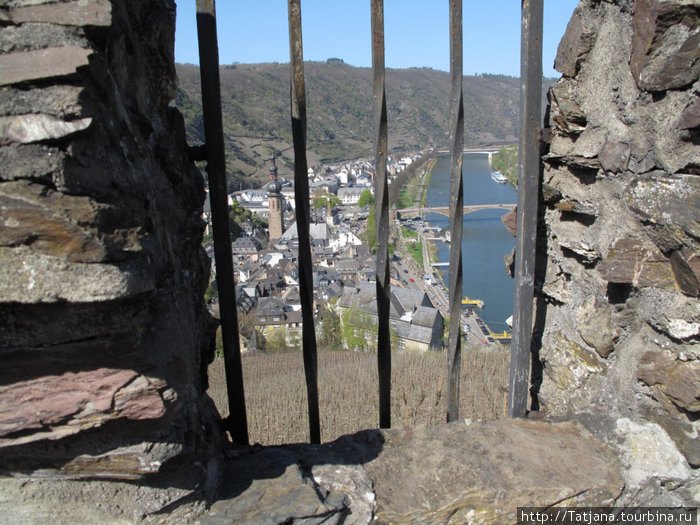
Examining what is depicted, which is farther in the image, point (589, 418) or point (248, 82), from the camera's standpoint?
point (248, 82)

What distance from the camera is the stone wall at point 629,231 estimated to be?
5.12 feet

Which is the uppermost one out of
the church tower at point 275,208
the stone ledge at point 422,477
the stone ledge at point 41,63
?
the stone ledge at point 41,63

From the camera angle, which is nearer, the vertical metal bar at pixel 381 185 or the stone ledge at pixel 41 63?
the stone ledge at pixel 41 63

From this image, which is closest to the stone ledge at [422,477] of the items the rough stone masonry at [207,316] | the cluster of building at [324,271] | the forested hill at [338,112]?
the rough stone masonry at [207,316]

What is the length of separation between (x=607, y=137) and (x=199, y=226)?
4.23 feet

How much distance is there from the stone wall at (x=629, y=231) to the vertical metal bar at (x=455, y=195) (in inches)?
13.6

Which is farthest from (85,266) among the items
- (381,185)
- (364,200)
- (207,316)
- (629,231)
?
(364,200)

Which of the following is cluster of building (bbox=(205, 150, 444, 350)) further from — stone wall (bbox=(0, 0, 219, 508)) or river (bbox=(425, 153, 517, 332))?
stone wall (bbox=(0, 0, 219, 508))

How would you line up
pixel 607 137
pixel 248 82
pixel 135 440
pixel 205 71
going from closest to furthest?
pixel 135 440, pixel 205 71, pixel 607 137, pixel 248 82

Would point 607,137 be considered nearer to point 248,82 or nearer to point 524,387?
point 524,387

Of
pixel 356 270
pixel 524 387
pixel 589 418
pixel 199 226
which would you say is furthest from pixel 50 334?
pixel 356 270

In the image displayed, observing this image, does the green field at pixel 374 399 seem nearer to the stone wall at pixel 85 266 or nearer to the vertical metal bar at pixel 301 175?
the vertical metal bar at pixel 301 175

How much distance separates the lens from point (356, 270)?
35781mm

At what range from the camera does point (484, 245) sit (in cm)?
3647
